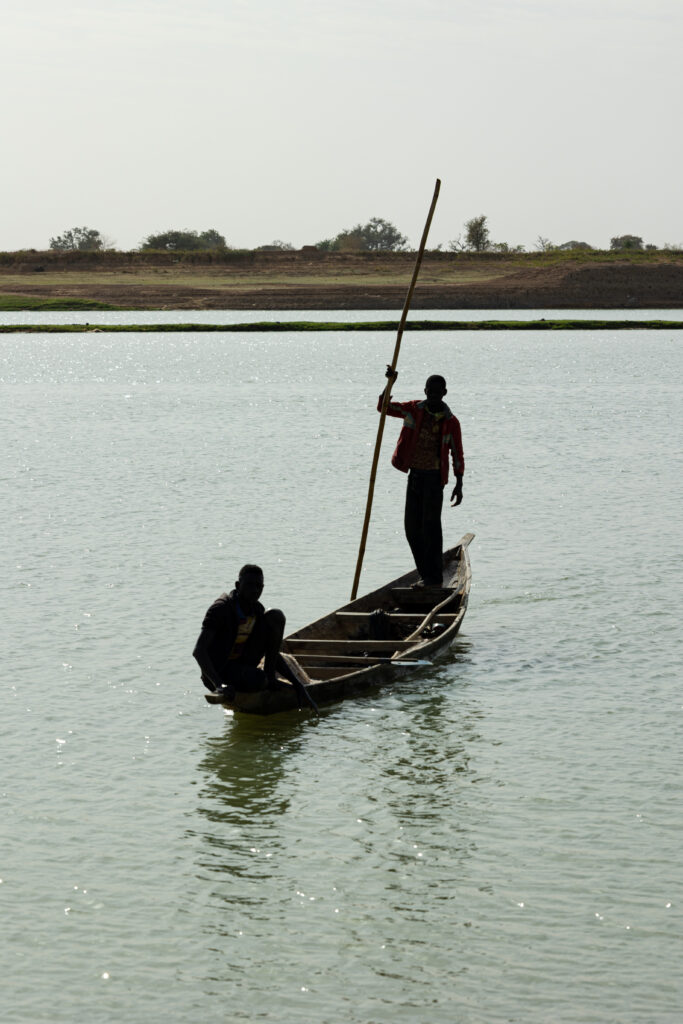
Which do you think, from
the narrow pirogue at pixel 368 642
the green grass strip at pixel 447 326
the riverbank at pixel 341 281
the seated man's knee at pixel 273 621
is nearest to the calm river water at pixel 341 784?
the narrow pirogue at pixel 368 642

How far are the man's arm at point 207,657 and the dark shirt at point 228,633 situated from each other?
1.0 inches

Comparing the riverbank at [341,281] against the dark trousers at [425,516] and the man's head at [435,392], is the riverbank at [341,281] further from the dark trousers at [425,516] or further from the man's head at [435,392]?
the man's head at [435,392]

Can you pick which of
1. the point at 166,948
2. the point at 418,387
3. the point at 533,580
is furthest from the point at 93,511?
the point at 418,387

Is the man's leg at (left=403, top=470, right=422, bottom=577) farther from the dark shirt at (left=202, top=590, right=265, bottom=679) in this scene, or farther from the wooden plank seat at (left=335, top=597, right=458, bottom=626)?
the dark shirt at (left=202, top=590, right=265, bottom=679)

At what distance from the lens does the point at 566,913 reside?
22.3 feet

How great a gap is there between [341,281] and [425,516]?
69.7 meters

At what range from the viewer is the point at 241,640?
A: 9.48m

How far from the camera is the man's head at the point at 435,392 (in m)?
11.6

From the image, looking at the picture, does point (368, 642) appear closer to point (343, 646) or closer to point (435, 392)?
point (343, 646)

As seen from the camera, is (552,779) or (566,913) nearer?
(566,913)

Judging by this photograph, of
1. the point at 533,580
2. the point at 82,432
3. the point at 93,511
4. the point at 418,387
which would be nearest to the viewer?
the point at 533,580

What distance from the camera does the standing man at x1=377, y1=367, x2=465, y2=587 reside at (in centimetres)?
1189

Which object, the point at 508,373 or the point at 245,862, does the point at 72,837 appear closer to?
the point at 245,862

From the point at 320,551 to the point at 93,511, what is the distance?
4.39 metres
